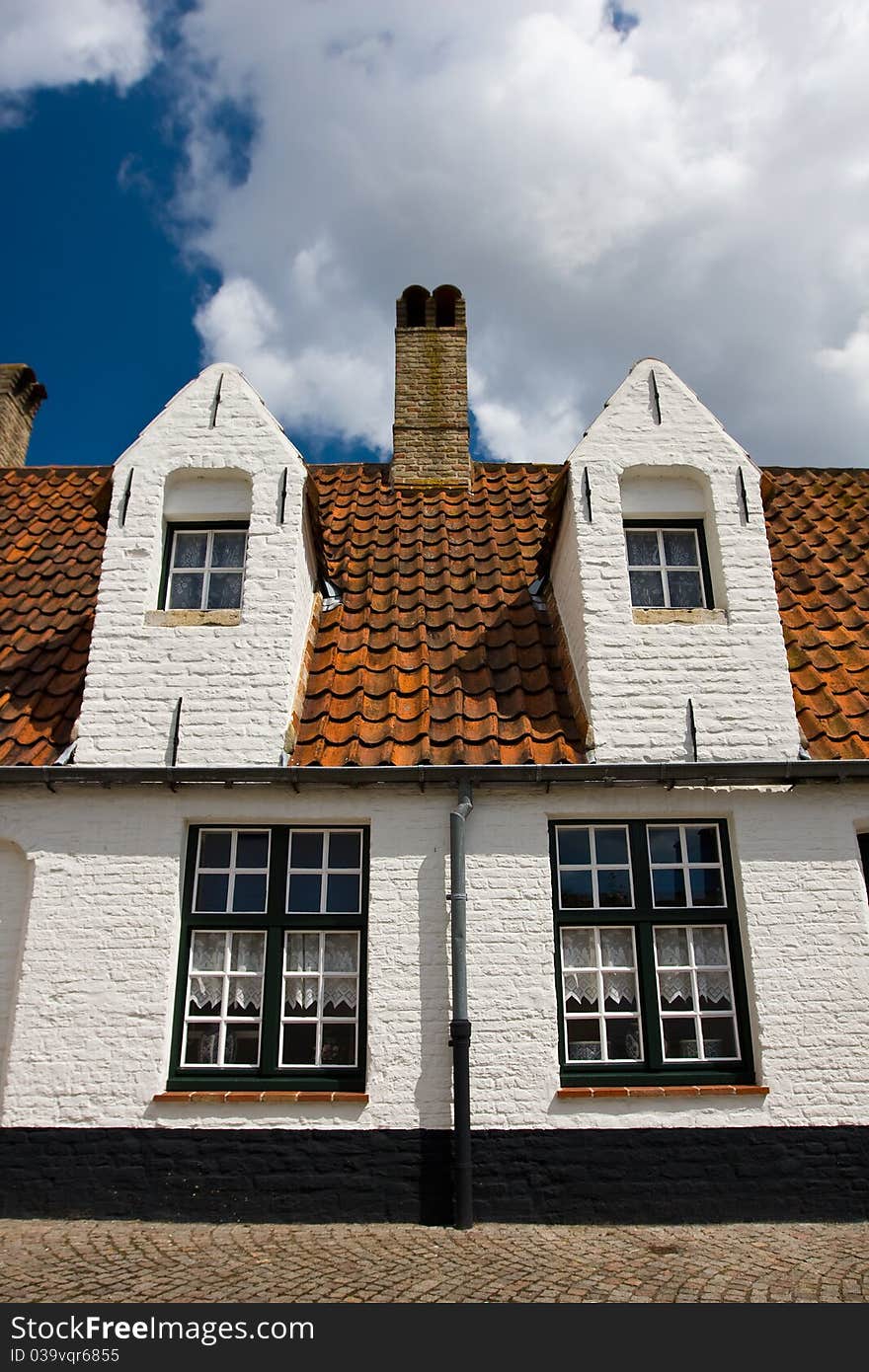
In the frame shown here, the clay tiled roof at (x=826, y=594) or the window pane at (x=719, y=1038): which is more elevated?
the clay tiled roof at (x=826, y=594)

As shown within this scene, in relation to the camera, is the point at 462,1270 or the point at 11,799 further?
the point at 11,799

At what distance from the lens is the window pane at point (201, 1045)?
664 cm

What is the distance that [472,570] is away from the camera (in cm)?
935

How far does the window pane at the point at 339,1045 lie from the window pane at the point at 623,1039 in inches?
75.8

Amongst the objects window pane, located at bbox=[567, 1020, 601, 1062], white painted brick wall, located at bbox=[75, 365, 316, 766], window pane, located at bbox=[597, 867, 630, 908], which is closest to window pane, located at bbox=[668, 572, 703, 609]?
window pane, located at bbox=[597, 867, 630, 908]

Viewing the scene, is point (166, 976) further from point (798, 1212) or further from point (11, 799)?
point (798, 1212)

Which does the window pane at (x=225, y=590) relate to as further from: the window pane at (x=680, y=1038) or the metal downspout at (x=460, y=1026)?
the window pane at (x=680, y=1038)

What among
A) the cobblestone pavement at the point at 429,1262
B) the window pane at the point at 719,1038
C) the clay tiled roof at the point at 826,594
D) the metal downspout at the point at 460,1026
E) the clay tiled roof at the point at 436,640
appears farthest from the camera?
the clay tiled roof at the point at 826,594

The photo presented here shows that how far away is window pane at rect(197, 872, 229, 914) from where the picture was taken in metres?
6.99

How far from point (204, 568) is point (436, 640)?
2226 millimetres

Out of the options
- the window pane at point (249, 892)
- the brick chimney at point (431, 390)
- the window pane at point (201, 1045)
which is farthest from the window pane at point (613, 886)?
the brick chimney at point (431, 390)

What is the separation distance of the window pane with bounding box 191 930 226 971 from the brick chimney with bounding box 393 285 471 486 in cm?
631
